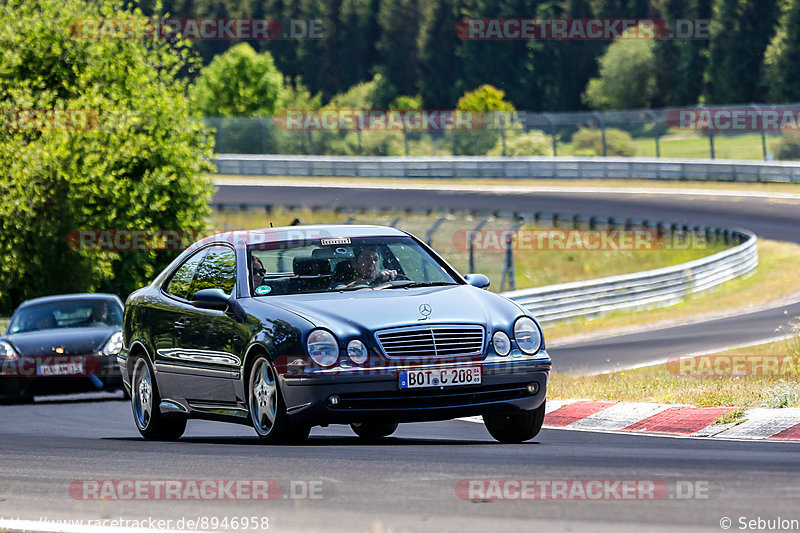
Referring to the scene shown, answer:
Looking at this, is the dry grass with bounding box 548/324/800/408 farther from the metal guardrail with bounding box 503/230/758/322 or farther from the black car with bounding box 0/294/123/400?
the metal guardrail with bounding box 503/230/758/322

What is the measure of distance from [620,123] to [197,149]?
77.3 feet

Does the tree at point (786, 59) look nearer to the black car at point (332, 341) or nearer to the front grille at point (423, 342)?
the black car at point (332, 341)

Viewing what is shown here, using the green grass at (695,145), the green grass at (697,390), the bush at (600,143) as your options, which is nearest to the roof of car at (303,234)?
the green grass at (697,390)

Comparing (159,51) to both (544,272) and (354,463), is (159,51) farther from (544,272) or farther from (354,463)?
(354,463)

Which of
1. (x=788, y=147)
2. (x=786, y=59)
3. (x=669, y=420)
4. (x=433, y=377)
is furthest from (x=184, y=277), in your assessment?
(x=786, y=59)

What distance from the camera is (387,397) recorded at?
8547mm

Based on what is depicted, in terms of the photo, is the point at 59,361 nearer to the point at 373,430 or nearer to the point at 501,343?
the point at 373,430

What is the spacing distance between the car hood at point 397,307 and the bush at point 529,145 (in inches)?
1919

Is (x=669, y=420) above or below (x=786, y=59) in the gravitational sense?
below

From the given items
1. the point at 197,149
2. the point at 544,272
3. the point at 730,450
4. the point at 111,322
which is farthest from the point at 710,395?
the point at 544,272

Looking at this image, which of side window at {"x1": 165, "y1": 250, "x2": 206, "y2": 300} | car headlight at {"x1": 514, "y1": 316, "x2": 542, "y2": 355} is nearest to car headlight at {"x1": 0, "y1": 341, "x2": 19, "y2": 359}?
side window at {"x1": 165, "y1": 250, "x2": 206, "y2": 300}

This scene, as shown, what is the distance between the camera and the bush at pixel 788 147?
48156 millimetres

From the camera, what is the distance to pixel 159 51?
3170 centimetres

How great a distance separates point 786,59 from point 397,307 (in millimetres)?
80456
